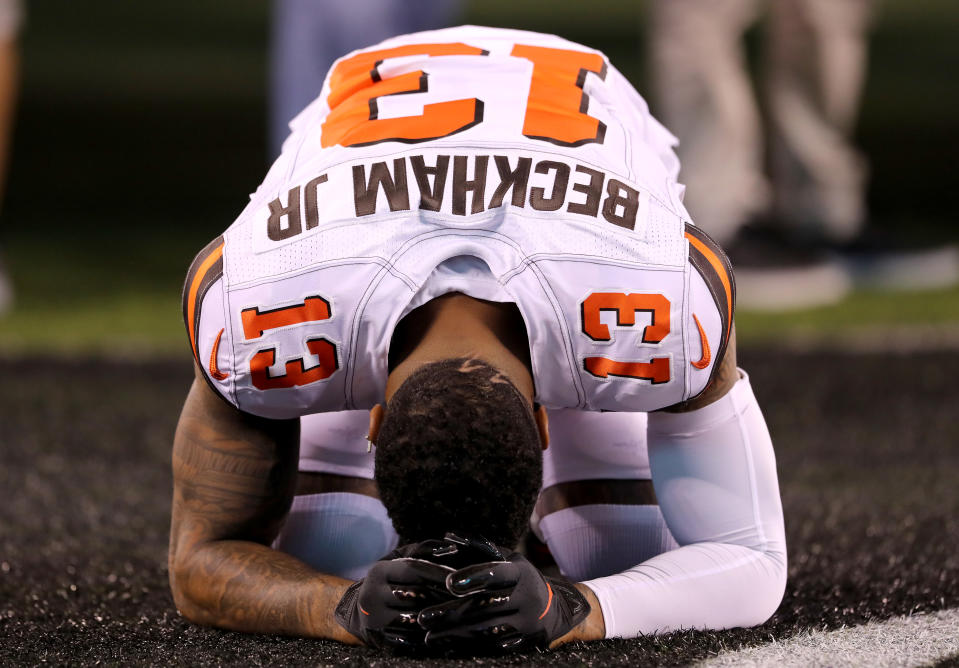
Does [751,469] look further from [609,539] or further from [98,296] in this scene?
[98,296]

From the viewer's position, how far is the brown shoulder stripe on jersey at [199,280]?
202cm

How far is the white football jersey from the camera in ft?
6.37

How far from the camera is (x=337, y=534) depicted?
7.86 feet

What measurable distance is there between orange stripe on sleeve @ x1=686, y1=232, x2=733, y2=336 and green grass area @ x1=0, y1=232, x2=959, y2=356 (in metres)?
2.84

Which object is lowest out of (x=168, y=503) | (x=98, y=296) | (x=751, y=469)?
(x=98, y=296)

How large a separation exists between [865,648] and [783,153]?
13.8ft

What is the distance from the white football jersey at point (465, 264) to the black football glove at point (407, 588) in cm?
28

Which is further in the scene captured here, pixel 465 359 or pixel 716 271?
pixel 716 271

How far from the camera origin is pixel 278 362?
196 centimetres

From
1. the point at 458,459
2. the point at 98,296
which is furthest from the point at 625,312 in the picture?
the point at 98,296

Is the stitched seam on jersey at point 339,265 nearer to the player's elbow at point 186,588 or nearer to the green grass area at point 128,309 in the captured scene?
the player's elbow at point 186,588

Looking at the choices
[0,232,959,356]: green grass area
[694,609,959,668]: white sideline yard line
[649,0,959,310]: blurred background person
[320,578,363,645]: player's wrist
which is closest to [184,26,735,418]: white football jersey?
[320,578,363,645]: player's wrist

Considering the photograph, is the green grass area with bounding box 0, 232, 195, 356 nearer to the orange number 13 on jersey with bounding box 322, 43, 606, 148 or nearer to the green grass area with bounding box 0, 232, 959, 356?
the green grass area with bounding box 0, 232, 959, 356

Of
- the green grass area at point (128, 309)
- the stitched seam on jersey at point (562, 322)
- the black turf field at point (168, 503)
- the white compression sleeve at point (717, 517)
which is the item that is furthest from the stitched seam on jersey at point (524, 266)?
the green grass area at point (128, 309)
